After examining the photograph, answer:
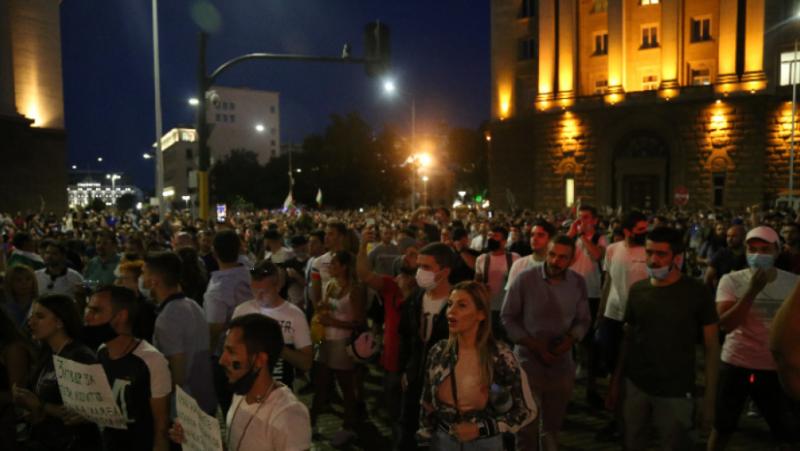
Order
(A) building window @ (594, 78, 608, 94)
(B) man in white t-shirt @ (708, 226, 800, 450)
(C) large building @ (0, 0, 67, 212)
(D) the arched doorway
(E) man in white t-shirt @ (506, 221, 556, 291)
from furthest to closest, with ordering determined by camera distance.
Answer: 1. (A) building window @ (594, 78, 608, 94)
2. (D) the arched doorway
3. (C) large building @ (0, 0, 67, 212)
4. (E) man in white t-shirt @ (506, 221, 556, 291)
5. (B) man in white t-shirt @ (708, 226, 800, 450)

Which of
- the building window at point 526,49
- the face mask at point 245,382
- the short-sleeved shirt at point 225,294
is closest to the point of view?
the face mask at point 245,382

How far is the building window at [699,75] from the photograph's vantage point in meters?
37.0

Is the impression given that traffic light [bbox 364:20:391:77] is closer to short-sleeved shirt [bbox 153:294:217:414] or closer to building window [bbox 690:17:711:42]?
short-sleeved shirt [bbox 153:294:217:414]

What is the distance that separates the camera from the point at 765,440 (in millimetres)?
5980

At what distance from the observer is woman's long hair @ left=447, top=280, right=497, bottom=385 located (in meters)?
3.47

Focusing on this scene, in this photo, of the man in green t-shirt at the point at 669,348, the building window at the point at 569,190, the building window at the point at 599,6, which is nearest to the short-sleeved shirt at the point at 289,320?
the man in green t-shirt at the point at 669,348

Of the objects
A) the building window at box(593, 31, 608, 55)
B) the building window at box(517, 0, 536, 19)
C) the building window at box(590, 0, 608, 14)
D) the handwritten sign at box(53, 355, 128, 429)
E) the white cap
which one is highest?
the building window at box(517, 0, 536, 19)

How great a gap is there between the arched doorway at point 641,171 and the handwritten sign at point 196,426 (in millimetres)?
38003

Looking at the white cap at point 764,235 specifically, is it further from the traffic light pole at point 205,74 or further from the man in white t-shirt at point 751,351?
the traffic light pole at point 205,74

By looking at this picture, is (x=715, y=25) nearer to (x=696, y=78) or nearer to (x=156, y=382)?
(x=696, y=78)

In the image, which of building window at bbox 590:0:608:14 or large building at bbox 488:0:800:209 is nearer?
large building at bbox 488:0:800:209

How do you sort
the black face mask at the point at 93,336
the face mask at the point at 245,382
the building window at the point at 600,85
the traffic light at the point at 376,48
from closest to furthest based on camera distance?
the face mask at the point at 245,382, the black face mask at the point at 93,336, the traffic light at the point at 376,48, the building window at the point at 600,85

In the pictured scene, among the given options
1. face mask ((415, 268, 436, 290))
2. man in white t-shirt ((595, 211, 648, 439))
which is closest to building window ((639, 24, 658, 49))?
man in white t-shirt ((595, 211, 648, 439))

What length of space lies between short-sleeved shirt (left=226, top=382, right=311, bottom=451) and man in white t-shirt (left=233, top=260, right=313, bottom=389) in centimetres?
186
